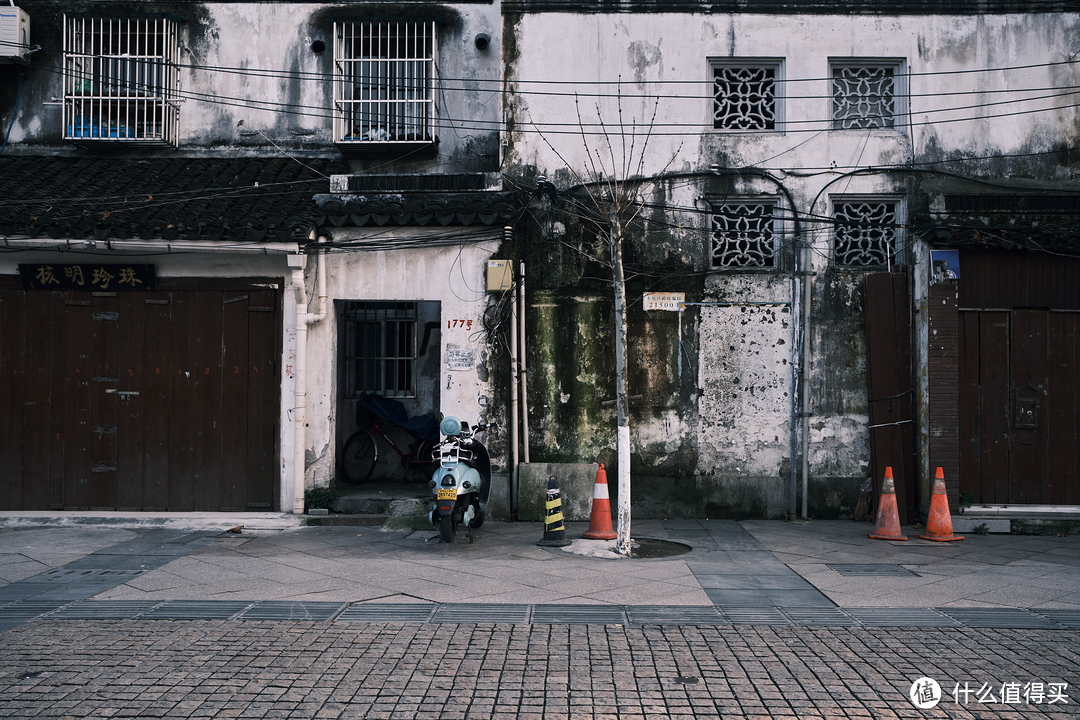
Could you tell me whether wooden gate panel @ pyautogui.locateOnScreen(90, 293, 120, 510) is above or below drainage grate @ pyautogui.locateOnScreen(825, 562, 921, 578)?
above

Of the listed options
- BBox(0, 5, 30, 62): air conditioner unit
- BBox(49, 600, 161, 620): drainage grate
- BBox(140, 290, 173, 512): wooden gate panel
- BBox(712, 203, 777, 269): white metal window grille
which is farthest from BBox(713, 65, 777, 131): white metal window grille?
BBox(0, 5, 30, 62): air conditioner unit

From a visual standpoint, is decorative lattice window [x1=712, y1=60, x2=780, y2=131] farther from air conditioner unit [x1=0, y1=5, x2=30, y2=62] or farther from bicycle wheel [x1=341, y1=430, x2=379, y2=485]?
air conditioner unit [x1=0, y1=5, x2=30, y2=62]

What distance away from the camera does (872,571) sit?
7.81 m

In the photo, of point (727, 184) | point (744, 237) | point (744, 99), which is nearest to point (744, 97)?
point (744, 99)

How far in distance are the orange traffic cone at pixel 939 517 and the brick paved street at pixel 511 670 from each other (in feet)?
11.9

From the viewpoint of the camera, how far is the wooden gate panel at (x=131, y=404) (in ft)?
34.9

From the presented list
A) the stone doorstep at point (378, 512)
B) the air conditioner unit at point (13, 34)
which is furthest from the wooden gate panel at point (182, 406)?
the air conditioner unit at point (13, 34)

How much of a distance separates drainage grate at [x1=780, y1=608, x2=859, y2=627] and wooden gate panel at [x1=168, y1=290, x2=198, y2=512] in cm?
789

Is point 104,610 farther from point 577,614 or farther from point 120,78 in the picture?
point 120,78

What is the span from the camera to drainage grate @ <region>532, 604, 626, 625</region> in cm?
600

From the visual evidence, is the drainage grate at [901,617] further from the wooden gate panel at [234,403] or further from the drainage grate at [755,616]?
the wooden gate panel at [234,403]

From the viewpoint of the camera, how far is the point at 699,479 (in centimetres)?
1071

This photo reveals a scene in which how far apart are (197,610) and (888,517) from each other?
747 centimetres

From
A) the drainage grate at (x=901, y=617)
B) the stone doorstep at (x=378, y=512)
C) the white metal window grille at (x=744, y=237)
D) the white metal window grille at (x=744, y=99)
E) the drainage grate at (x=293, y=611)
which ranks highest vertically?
the white metal window grille at (x=744, y=99)
